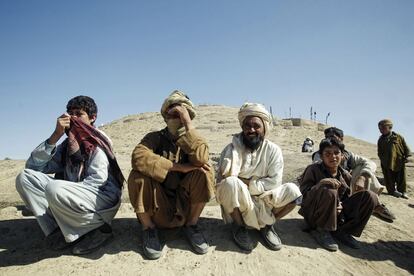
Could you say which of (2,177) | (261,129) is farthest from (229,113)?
(261,129)

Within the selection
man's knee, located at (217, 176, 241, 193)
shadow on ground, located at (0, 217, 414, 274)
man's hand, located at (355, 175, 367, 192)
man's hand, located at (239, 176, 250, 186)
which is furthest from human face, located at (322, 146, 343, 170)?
man's knee, located at (217, 176, 241, 193)

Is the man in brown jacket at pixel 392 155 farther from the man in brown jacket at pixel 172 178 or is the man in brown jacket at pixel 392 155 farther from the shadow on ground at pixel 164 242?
the man in brown jacket at pixel 172 178

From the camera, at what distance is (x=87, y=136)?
11.2ft

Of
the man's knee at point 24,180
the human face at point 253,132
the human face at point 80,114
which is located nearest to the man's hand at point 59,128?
the human face at point 80,114

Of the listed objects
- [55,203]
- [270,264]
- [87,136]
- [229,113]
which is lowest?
[229,113]

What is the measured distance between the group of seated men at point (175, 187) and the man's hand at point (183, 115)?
0.4 inches

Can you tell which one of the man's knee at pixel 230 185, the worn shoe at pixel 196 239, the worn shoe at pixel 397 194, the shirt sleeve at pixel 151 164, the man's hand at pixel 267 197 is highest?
the shirt sleeve at pixel 151 164

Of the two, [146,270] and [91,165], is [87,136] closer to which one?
[91,165]

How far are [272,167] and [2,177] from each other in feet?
19.5

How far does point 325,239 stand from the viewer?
3695 millimetres

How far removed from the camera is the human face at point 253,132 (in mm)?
3746

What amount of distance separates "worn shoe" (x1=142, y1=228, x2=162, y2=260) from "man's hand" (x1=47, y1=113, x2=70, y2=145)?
53.8 inches

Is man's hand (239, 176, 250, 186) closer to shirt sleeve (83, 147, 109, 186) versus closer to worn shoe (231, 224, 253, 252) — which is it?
worn shoe (231, 224, 253, 252)

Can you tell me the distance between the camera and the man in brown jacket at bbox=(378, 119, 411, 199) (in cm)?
758
